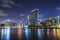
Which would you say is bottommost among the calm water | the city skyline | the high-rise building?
the calm water

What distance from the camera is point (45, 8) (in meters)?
3.40

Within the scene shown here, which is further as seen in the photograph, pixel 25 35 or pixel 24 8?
pixel 25 35

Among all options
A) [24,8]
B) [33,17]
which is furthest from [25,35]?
[24,8]

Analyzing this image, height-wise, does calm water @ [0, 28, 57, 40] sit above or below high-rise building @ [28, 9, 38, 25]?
below

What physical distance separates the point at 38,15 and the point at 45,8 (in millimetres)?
273

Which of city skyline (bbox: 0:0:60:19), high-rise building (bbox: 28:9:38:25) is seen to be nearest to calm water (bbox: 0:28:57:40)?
high-rise building (bbox: 28:9:38:25)

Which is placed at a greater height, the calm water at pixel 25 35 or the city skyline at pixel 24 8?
the city skyline at pixel 24 8

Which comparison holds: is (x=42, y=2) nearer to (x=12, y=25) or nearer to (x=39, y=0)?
(x=39, y=0)

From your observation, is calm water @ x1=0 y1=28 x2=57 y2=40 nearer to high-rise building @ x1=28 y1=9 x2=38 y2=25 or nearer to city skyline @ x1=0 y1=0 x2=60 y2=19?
high-rise building @ x1=28 y1=9 x2=38 y2=25

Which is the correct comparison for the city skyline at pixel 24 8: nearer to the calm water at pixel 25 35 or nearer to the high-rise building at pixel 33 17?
the high-rise building at pixel 33 17

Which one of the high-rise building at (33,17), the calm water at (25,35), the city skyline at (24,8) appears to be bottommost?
the calm water at (25,35)

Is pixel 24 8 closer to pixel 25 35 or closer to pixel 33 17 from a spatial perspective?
pixel 33 17

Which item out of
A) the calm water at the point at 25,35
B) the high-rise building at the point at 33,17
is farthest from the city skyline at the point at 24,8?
the calm water at the point at 25,35

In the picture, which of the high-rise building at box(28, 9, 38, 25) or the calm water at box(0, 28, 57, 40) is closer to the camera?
the high-rise building at box(28, 9, 38, 25)
